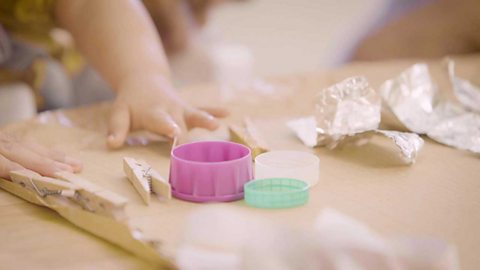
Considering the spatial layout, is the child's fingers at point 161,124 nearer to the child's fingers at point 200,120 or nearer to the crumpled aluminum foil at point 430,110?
the child's fingers at point 200,120

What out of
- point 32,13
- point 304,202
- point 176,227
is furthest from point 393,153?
point 32,13

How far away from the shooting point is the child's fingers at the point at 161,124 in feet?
2.09

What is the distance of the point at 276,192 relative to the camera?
Answer: 49cm

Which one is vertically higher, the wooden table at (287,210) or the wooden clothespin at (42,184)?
the wooden clothespin at (42,184)

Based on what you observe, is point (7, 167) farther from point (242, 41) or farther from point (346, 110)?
point (242, 41)

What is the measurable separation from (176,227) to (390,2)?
1.05 meters

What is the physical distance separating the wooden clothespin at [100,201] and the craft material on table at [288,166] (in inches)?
5.2

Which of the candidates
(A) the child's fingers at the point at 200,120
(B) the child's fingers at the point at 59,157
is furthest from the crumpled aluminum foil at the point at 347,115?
(B) the child's fingers at the point at 59,157

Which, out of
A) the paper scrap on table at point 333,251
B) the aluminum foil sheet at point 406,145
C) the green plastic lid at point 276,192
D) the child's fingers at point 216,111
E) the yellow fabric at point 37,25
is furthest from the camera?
the yellow fabric at point 37,25

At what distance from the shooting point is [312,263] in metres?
0.35

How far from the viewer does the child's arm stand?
2.19ft

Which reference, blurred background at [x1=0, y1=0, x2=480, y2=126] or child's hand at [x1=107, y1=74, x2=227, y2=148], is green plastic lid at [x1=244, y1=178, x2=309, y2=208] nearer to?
child's hand at [x1=107, y1=74, x2=227, y2=148]

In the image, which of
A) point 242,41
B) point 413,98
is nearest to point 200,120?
point 413,98

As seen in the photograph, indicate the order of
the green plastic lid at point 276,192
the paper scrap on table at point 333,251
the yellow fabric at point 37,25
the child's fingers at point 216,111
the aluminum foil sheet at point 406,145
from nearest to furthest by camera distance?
1. the paper scrap on table at point 333,251
2. the green plastic lid at point 276,192
3. the aluminum foil sheet at point 406,145
4. the child's fingers at point 216,111
5. the yellow fabric at point 37,25
